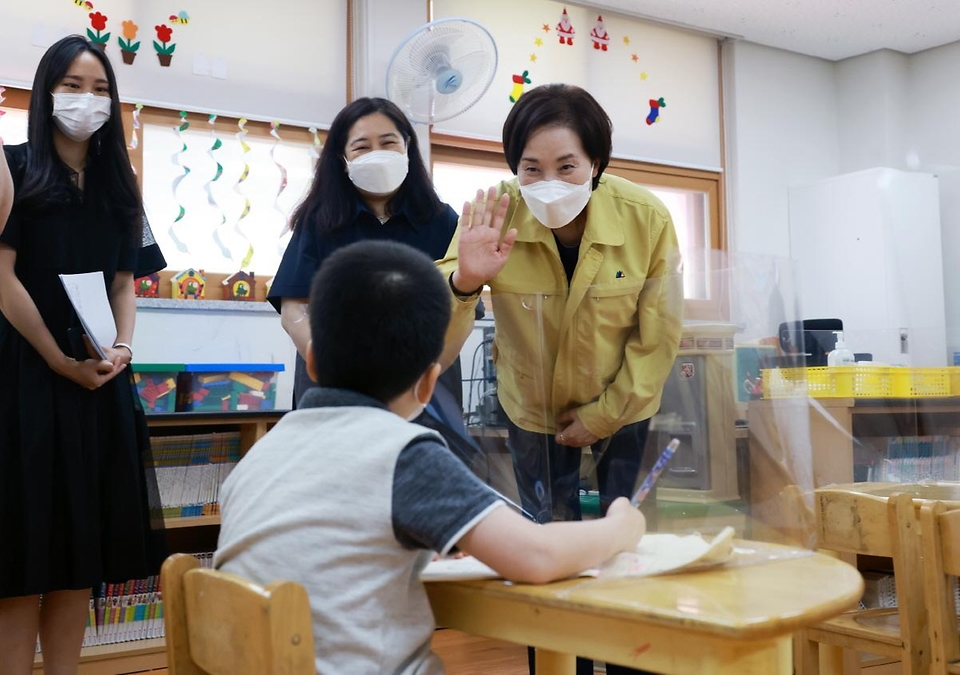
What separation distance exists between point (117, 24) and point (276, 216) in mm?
969

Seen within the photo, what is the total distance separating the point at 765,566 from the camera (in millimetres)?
1047

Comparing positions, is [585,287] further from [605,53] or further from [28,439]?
[605,53]

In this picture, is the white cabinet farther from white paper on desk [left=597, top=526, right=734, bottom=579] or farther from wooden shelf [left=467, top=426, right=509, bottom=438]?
white paper on desk [left=597, top=526, right=734, bottom=579]

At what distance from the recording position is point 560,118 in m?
1.64

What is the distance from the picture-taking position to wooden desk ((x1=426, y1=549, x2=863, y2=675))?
84 centimetres

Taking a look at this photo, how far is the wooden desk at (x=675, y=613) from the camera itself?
84 centimetres

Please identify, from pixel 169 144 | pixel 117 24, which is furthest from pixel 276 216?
pixel 117 24

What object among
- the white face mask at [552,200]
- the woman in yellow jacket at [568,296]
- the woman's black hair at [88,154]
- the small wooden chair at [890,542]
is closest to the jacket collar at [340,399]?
the woman in yellow jacket at [568,296]

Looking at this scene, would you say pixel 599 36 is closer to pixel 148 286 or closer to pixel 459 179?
pixel 459 179

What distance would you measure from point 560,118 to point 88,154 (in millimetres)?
1118

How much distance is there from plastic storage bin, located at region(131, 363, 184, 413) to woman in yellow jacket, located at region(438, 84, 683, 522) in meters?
1.77

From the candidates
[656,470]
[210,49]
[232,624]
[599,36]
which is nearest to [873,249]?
[599,36]

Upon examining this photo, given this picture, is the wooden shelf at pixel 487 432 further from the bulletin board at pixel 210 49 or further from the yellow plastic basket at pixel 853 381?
the bulletin board at pixel 210 49

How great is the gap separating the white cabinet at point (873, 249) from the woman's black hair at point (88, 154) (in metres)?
4.05
